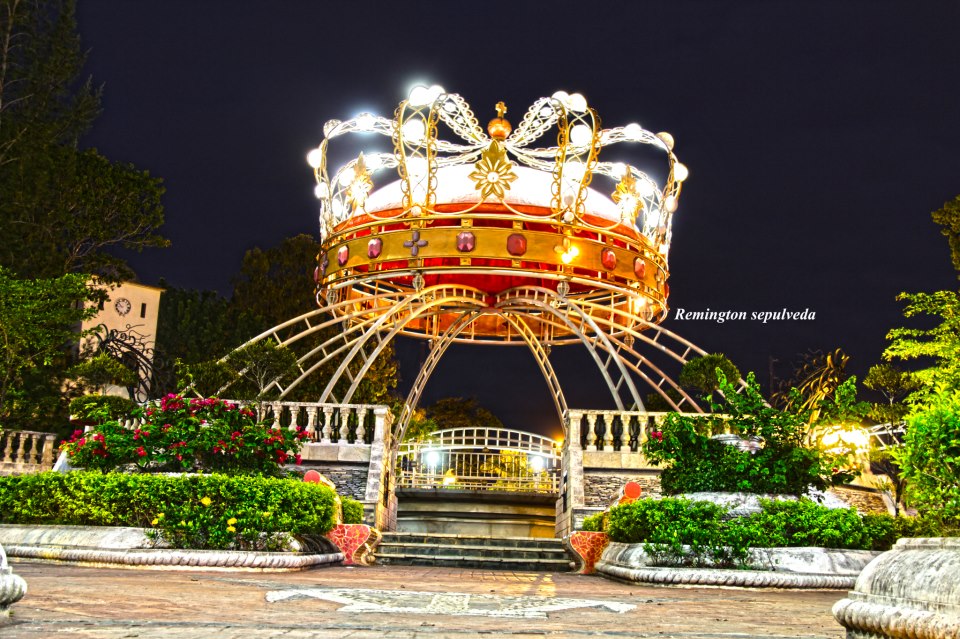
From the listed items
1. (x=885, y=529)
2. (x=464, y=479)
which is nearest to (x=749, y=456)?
(x=885, y=529)

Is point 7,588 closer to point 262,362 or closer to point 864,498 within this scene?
point 262,362

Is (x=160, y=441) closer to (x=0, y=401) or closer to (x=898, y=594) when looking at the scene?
(x=0, y=401)

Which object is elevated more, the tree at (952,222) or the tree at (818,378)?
the tree at (952,222)

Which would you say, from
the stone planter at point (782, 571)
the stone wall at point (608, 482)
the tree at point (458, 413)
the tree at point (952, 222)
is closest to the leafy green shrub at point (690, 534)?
the stone planter at point (782, 571)

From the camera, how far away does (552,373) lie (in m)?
20.4

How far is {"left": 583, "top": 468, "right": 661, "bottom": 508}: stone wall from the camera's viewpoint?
14055mm

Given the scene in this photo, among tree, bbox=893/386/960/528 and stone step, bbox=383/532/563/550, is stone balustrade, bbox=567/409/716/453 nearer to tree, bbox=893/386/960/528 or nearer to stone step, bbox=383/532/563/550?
stone step, bbox=383/532/563/550

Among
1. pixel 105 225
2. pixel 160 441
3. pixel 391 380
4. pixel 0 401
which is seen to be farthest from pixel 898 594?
pixel 391 380

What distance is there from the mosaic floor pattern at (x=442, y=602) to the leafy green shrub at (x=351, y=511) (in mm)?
5707

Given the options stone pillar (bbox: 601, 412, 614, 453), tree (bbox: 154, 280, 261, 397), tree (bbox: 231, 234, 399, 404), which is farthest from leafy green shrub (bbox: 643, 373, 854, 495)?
tree (bbox: 231, 234, 399, 404)

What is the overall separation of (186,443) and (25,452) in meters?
9.51

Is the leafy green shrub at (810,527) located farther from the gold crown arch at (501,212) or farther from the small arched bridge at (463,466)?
the small arched bridge at (463,466)

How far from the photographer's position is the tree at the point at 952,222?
55.9ft

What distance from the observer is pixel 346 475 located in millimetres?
14172
